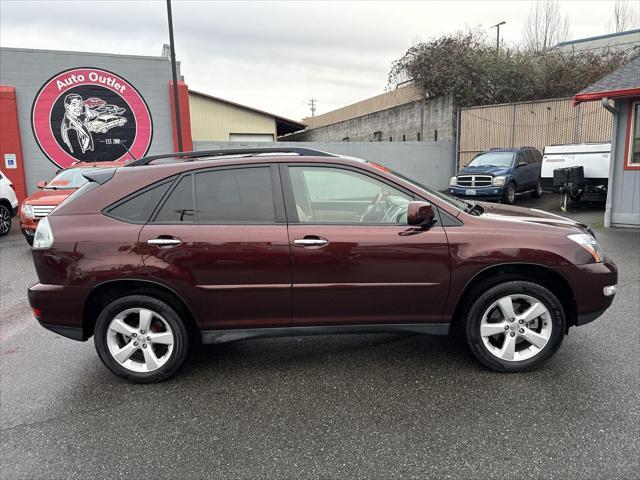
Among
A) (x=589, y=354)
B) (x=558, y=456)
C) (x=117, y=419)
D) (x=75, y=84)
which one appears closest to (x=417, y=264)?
(x=558, y=456)

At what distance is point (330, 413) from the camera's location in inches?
126

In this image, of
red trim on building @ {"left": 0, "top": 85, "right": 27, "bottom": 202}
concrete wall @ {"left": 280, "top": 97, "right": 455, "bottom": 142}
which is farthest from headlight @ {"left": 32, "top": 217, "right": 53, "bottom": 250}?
concrete wall @ {"left": 280, "top": 97, "right": 455, "bottom": 142}

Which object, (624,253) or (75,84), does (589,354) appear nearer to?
(624,253)

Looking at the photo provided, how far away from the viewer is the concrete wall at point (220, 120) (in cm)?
2330

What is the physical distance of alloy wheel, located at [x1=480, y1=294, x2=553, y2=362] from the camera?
361 cm

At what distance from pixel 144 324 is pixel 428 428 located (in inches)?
83.3

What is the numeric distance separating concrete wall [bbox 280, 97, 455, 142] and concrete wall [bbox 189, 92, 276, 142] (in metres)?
5.70

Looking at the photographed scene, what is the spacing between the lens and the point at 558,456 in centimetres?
270

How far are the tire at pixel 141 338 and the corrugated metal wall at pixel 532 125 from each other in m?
16.5

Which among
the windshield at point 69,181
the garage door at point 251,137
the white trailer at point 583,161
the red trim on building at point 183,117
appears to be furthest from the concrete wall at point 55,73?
the white trailer at point 583,161

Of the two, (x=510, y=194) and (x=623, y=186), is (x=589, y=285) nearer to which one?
(x=623, y=186)

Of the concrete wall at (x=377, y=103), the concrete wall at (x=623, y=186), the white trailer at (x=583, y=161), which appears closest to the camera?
the concrete wall at (x=623, y=186)

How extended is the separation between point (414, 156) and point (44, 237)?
1808 cm

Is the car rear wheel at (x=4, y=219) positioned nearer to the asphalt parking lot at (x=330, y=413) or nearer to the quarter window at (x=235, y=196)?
the asphalt parking lot at (x=330, y=413)
